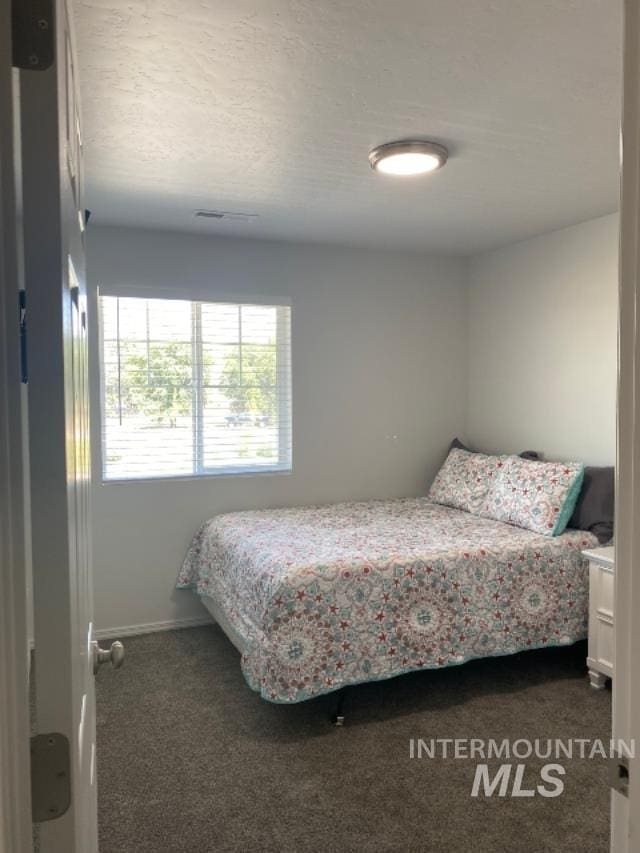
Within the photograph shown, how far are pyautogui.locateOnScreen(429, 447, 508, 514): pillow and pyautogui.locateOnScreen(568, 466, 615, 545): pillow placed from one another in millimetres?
615

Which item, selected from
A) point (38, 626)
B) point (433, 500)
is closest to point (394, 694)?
point (433, 500)

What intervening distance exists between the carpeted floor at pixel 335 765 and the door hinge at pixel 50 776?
1.56 m

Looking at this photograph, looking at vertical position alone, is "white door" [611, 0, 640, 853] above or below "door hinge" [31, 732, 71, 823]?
above

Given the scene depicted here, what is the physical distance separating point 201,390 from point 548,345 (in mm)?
2218

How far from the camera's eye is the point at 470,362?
4.80 meters

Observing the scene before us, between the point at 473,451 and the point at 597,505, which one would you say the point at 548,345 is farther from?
the point at 597,505

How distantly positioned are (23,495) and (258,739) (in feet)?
7.64

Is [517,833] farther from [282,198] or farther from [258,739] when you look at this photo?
[282,198]

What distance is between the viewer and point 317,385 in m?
4.34

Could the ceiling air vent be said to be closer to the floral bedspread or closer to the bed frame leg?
the floral bedspread

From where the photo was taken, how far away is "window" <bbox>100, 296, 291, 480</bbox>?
384cm

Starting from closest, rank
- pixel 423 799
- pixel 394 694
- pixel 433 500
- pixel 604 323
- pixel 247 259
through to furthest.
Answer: pixel 423 799 → pixel 394 694 → pixel 604 323 → pixel 247 259 → pixel 433 500

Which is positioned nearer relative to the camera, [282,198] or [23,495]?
[23,495]

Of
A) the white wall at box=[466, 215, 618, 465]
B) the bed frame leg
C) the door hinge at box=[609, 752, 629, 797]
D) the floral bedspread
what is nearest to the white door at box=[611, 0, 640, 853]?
the door hinge at box=[609, 752, 629, 797]
